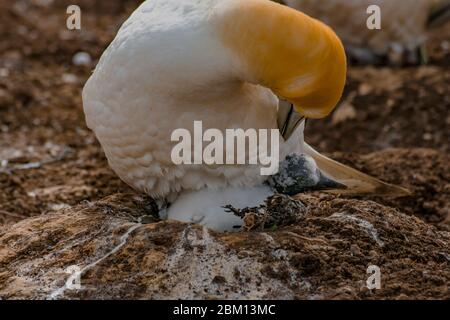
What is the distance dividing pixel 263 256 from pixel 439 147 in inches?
148

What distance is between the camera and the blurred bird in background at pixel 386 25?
9.16 meters

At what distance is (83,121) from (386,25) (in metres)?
3.19

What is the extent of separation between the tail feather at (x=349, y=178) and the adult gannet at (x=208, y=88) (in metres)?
0.19

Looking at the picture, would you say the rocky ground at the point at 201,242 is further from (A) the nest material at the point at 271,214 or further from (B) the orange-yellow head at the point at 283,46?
(B) the orange-yellow head at the point at 283,46

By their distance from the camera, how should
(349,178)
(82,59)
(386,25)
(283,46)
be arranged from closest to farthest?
1. (283,46)
2. (349,178)
3. (386,25)
4. (82,59)

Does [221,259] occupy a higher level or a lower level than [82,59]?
lower

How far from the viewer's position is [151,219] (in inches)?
191

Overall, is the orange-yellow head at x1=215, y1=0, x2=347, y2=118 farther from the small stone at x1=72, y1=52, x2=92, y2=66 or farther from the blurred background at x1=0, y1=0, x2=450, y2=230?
the small stone at x1=72, y1=52, x2=92, y2=66

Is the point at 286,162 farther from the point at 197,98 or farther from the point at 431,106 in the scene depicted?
the point at 431,106

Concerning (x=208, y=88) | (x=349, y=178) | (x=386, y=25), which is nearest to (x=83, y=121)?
(x=386, y=25)

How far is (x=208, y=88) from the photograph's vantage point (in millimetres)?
4285

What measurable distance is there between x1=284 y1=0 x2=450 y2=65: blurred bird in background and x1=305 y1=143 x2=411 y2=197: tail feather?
4.11 metres

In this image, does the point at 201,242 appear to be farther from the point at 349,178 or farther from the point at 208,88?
the point at 349,178

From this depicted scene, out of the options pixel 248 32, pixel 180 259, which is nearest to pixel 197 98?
pixel 248 32
